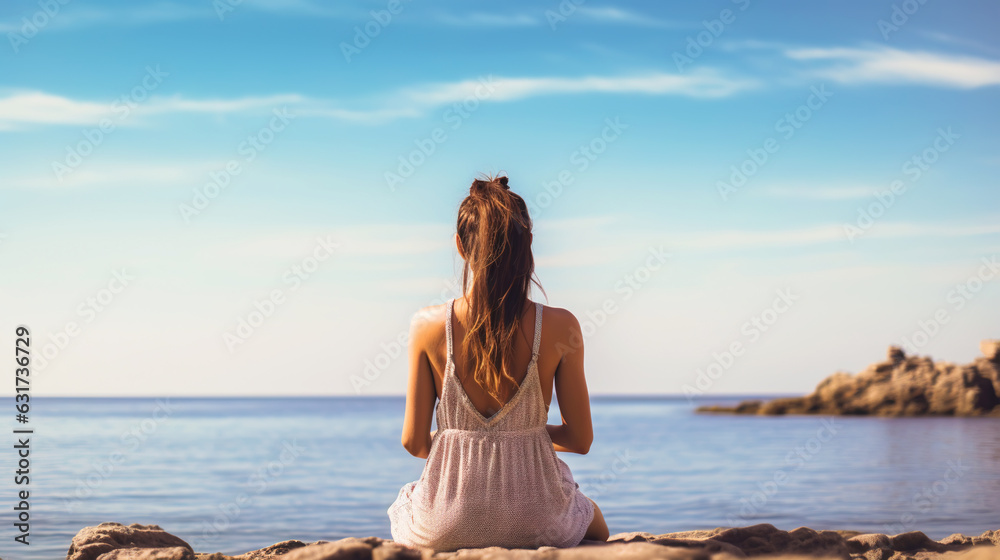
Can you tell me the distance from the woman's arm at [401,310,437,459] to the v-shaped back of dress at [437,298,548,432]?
0.09 m

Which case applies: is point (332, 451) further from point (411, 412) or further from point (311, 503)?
point (411, 412)

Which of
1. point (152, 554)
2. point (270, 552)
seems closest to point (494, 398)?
point (152, 554)

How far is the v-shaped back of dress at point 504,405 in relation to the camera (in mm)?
3014

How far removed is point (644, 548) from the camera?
2.46m

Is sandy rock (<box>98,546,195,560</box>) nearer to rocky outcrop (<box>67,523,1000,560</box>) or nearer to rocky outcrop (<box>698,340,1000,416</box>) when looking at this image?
rocky outcrop (<box>67,523,1000,560</box>)

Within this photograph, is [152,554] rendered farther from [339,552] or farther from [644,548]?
[644,548]

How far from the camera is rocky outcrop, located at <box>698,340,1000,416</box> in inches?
1225

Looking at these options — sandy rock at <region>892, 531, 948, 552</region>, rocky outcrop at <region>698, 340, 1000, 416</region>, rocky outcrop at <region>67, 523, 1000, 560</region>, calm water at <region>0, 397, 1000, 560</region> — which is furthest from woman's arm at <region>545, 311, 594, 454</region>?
rocky outcrop at <region>698, 340, 1000, 416</region>

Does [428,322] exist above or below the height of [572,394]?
above

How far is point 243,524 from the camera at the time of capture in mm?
8258

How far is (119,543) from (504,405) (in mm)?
2150

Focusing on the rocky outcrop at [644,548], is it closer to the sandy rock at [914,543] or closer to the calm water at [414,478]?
the sandy rock at [914,543]

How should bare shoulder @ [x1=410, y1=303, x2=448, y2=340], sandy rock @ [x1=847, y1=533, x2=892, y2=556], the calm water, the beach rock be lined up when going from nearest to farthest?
bare shoulder @ [x1=410, y1=303, x2=448, y2=340] < the beach rock < sandy rock @ [x1=847, y1=533, x2=892, y2=556] < the calm water

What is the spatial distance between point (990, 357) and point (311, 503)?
105ft
